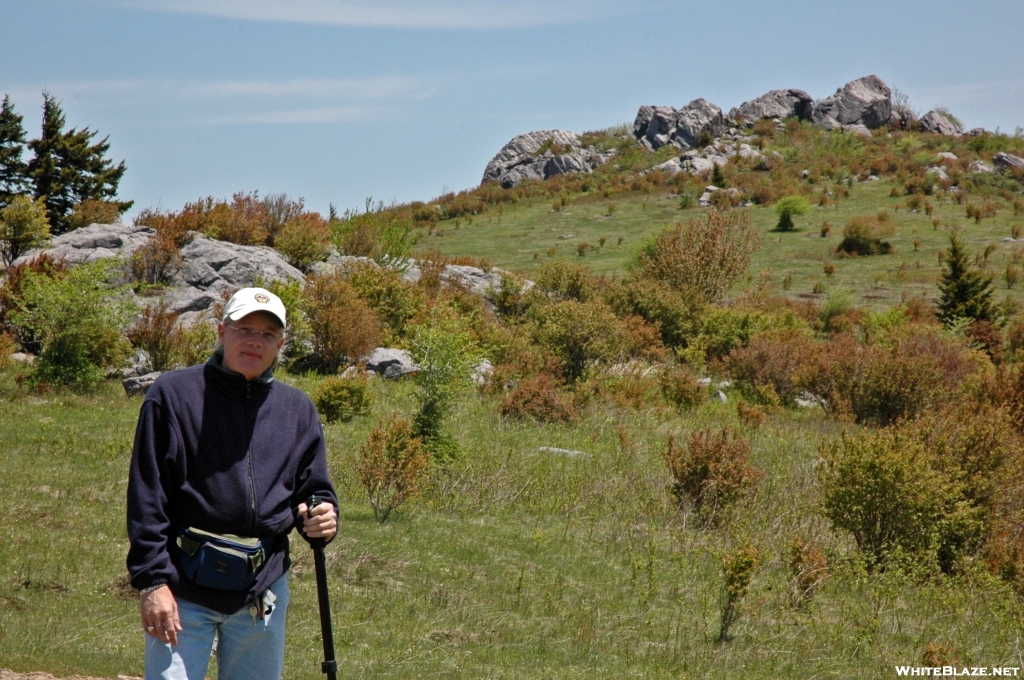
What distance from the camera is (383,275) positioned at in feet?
72.7

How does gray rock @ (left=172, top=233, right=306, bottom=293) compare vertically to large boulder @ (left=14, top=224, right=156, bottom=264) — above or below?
below

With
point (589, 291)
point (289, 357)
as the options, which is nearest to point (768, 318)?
point (589, 291)

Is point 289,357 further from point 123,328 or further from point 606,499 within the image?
point 606,499

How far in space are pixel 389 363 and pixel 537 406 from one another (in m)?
4.30

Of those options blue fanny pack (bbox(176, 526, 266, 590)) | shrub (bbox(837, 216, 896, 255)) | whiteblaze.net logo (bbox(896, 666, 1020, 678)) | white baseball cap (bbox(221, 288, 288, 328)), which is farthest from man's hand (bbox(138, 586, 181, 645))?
shrub (bbox(837, 216, 896, 255))

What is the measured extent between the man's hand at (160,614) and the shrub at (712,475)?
849cm

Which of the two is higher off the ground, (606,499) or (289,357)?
Result: (289,357)

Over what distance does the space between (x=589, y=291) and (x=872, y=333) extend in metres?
7.60

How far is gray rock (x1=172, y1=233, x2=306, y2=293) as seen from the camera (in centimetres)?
2066

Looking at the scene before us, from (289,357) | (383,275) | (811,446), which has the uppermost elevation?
(383,275)

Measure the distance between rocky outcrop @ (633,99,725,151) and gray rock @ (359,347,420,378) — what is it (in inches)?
2157

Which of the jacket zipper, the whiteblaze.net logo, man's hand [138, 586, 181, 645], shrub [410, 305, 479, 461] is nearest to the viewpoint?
man's hand [138, 586, 181, 645]

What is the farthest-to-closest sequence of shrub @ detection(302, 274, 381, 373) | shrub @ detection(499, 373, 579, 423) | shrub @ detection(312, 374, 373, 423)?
shrub @ detection(302, 274, 381, 373), shrub @ detection(499, 373, 579, 423), shrub @ detection(312, 374, 373, 423)

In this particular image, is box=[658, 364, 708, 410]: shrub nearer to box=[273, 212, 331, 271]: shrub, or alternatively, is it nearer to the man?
box=[273, 212, 331, 271]: shrub
